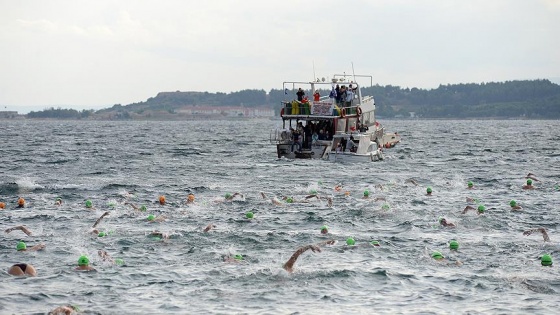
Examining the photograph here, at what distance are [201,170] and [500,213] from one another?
72.1 ft

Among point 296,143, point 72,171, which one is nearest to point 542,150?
point 296,143

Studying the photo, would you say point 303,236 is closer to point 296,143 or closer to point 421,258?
point 421,258

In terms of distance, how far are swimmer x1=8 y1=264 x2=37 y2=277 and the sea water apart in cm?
44

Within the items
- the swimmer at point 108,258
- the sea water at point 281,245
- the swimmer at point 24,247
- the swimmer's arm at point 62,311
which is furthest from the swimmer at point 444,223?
the swimmer's arm at point 62,311

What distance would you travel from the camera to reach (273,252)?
21.2 metres

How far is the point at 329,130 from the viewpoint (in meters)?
49.9

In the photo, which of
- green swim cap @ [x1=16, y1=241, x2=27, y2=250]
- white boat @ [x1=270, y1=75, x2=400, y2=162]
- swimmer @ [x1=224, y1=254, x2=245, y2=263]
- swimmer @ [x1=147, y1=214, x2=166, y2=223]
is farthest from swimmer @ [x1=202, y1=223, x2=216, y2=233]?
white boat @ [x1=270, y1=75, x2=400, y2=162]

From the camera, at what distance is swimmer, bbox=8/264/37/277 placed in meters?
18.5

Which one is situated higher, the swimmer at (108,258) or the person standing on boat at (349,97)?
the person standing on boat at (349,97)

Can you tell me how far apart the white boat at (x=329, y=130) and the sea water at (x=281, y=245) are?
5763mm

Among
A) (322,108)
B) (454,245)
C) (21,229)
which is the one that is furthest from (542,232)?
(322,108)

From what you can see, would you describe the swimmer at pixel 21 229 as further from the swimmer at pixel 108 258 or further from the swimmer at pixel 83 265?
the swimmer at pixel 83 265

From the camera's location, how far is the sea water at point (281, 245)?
16.7 meters

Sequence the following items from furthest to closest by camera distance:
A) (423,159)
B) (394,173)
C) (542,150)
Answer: (542,150), (423,159), (394,173)
